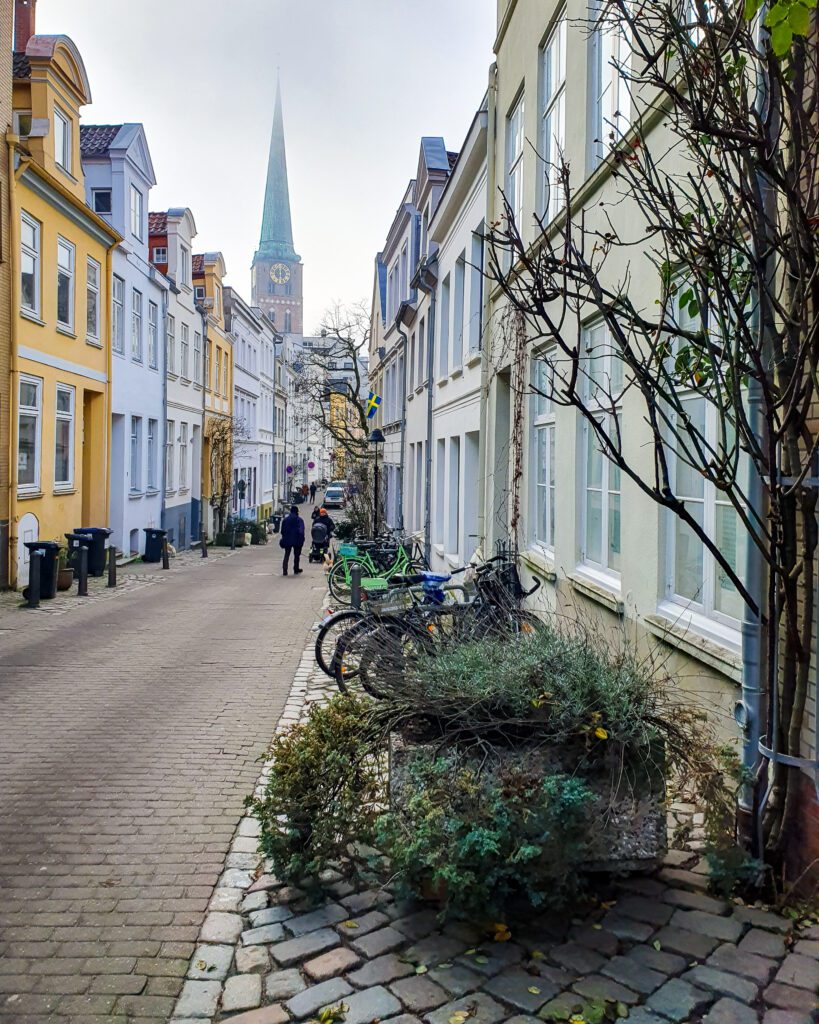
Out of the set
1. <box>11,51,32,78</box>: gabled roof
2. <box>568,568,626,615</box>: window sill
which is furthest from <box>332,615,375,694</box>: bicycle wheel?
<box>11,51,32,78</box>: gabled roof

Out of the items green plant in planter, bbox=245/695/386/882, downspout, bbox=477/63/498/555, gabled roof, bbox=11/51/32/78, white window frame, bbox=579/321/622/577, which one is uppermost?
gabled roof, bbox=11/51/32/78

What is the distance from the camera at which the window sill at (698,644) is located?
4.79 meters

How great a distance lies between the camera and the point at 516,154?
464 inches

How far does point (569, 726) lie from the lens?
3.82 m

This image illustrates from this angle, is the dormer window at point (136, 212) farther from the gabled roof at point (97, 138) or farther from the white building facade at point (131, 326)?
the gabled roof at point (97, 138)

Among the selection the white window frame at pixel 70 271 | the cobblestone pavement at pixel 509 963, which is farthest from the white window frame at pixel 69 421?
the cobblestone pavement at pixel 509 963

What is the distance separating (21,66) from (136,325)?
7.67 metres

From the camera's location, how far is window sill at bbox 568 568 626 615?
22.3ft

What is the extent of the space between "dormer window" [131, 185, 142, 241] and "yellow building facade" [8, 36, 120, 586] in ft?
10.6

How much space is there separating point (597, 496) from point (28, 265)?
46.6 feet

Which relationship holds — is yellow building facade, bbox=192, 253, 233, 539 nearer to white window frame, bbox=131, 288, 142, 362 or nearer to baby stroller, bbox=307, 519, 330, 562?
white window frame, bbox=131, 288, 142, 362

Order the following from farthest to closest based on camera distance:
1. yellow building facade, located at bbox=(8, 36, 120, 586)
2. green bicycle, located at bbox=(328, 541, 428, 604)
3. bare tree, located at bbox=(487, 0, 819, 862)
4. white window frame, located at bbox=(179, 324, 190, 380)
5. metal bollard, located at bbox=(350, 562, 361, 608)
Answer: white window frame, located at bbox=(179, 324, 190, 380), yellow building facade, located at bbox=(8, 36, 120, 586), green bicycle, located at bbox=(328, 541, 428, 604), metal bollard, located at bbox=(350, 562, 361, 608), bare tree, located at bbox=(487, 0, 819, 862)

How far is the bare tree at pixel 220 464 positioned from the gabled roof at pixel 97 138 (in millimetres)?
12738

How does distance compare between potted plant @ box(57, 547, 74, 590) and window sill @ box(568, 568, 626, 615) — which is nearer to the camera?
window sill @ box(568, 568, 626, 615)
